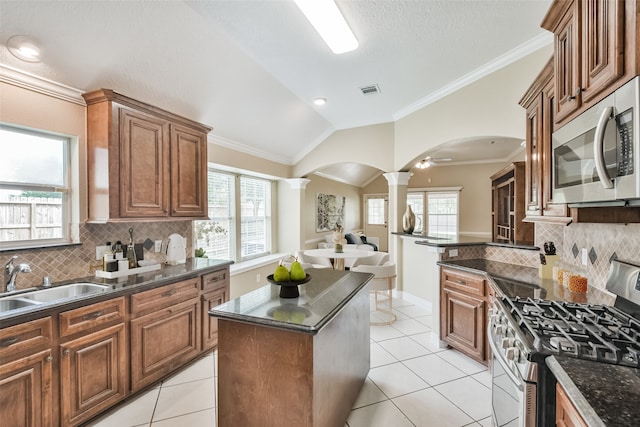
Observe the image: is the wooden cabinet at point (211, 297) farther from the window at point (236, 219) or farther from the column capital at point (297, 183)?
the column capital at point (297, 183)

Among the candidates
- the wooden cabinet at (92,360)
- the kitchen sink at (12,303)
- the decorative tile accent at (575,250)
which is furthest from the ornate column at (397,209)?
the kitchen sink at (12,303)

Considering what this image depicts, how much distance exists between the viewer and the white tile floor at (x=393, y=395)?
2.10m

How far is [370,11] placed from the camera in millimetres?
2395

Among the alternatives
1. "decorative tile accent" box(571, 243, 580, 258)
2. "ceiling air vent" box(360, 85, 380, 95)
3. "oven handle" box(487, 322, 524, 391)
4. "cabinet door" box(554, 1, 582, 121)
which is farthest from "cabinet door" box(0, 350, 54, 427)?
"ceiling air vent" box(360, 85, 380, 95)

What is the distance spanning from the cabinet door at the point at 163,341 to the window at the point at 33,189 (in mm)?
1031

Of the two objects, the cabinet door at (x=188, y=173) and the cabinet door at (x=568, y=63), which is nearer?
the cabinet door at (x=568, y=63)

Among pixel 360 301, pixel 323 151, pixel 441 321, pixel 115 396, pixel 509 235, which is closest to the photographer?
pixel 115 396

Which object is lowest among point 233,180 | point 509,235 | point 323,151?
point 509,235

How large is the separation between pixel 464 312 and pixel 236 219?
363 centimetres

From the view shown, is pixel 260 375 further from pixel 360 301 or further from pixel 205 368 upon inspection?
pixel 205 368

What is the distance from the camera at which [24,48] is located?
6.60 feet

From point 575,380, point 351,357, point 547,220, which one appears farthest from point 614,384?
point 351,357

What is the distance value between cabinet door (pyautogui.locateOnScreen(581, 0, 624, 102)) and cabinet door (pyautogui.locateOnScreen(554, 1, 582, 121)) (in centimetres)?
5

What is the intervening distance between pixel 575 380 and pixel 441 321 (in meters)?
2.27
